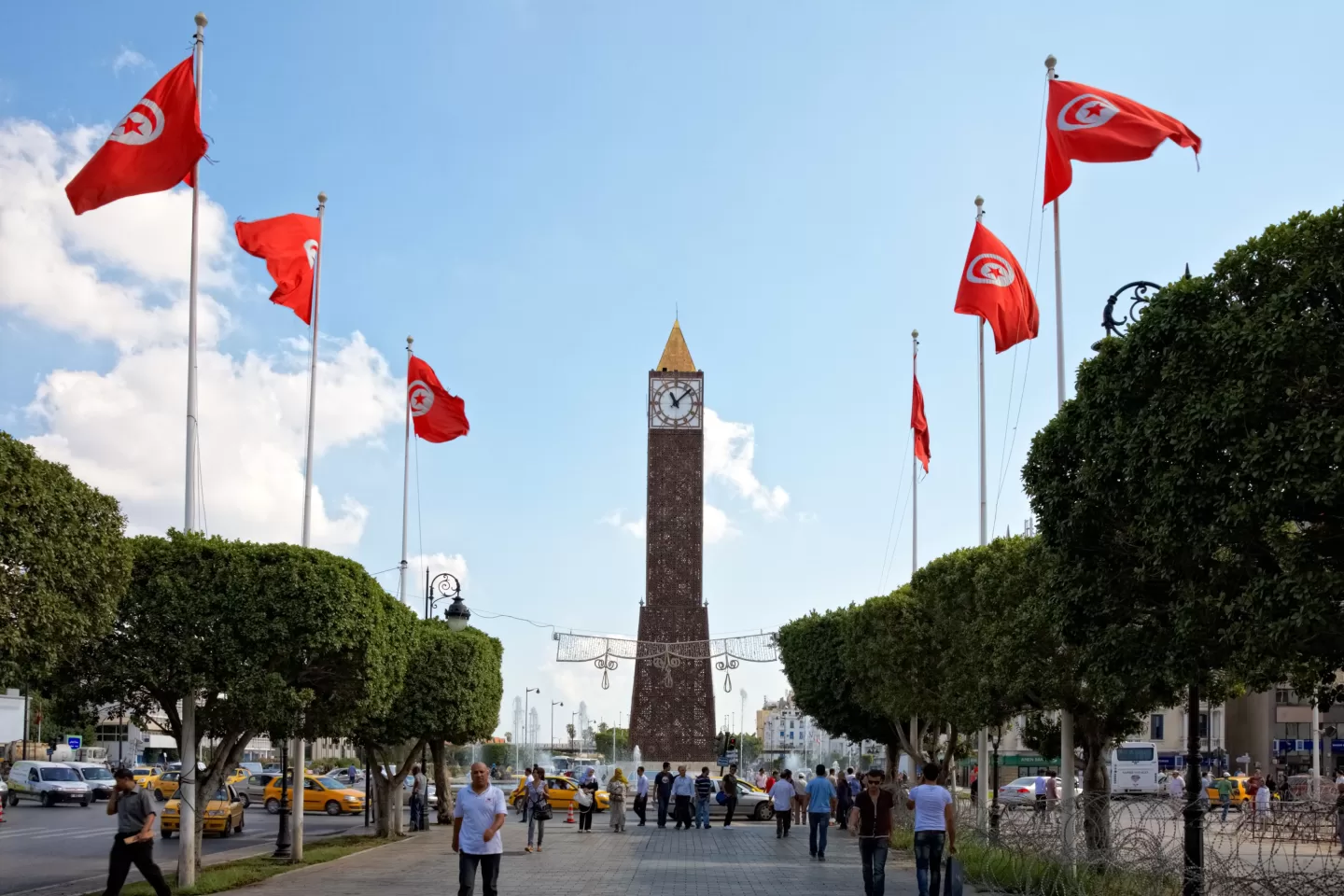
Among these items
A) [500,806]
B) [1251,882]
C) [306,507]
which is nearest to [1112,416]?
[1251,882]

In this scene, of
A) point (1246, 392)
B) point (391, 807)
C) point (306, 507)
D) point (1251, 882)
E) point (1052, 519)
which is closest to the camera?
point (1246, 392)

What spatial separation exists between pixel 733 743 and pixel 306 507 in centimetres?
4204

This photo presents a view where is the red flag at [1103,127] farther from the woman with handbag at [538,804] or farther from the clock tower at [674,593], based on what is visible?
the clock tower at [674,593]

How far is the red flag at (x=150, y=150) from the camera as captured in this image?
1628 cm

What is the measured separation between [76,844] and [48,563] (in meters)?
18.6

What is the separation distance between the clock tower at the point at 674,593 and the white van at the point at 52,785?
24472 mm

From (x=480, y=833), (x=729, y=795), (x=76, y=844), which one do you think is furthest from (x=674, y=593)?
(x=480, y=833)

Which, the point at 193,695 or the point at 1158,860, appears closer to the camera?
the point at 1158,860

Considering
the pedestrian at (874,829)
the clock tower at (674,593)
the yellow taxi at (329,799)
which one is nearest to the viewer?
the pedestrian at (874,829)

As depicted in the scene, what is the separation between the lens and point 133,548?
55.3 feet

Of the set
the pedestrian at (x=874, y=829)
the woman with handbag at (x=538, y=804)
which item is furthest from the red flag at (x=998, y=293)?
the woman with handbag at (x=538, y=804)

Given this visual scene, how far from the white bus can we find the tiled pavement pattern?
31.4 m

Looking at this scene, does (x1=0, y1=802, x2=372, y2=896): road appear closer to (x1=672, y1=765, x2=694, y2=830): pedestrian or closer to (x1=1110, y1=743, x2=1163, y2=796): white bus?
(x1=672, y1=765, x2=694, y2=830): pedestrian

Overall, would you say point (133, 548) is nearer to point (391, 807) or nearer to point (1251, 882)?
point (1251, 882)
